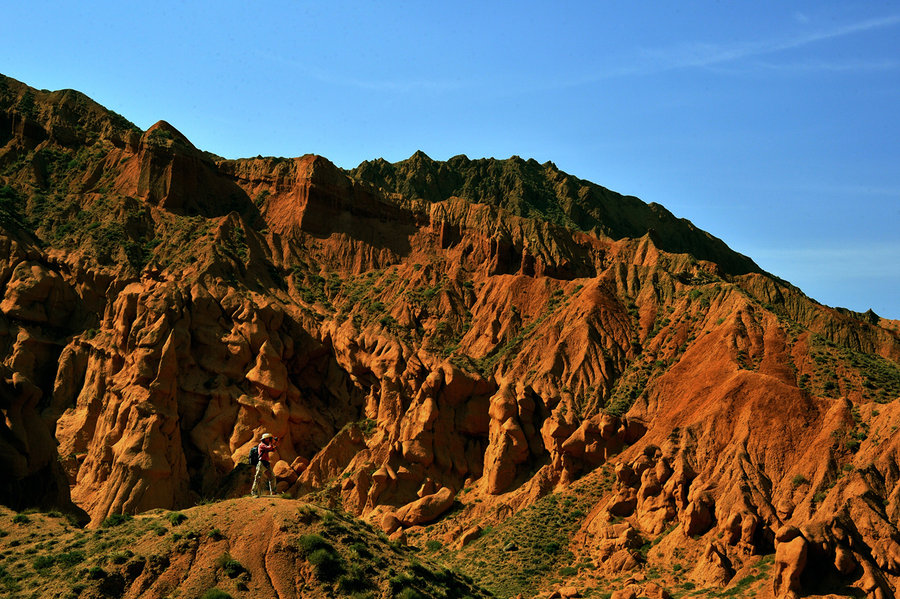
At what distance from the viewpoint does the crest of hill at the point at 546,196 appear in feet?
486

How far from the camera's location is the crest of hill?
486 feet

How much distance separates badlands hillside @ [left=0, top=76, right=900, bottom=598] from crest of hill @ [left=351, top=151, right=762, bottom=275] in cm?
3022

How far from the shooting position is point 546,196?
15650 cm

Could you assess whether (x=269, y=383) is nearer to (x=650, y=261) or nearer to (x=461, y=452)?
(x=461, y=452)

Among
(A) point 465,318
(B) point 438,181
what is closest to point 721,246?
(B) point 438,181

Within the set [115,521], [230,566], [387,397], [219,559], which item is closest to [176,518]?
[219,559]

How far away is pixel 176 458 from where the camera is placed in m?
79.9

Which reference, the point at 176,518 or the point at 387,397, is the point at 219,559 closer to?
the point at 176,518

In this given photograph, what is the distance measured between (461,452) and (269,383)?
16003 millimetres

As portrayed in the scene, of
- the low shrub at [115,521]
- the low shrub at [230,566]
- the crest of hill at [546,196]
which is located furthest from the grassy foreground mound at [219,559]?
the crest of hill at [546,196]

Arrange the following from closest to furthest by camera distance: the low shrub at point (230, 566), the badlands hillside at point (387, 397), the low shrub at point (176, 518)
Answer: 1. the low shrub at point (230, 566)
2. the low shrub at point (176, 518)
3. the badlands hillside at point (387, 397)

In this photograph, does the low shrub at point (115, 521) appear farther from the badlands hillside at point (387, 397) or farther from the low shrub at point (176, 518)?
the low shrub at point (176, 518)

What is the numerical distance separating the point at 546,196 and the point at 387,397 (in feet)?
252

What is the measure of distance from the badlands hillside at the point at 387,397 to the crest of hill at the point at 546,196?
30217mm
